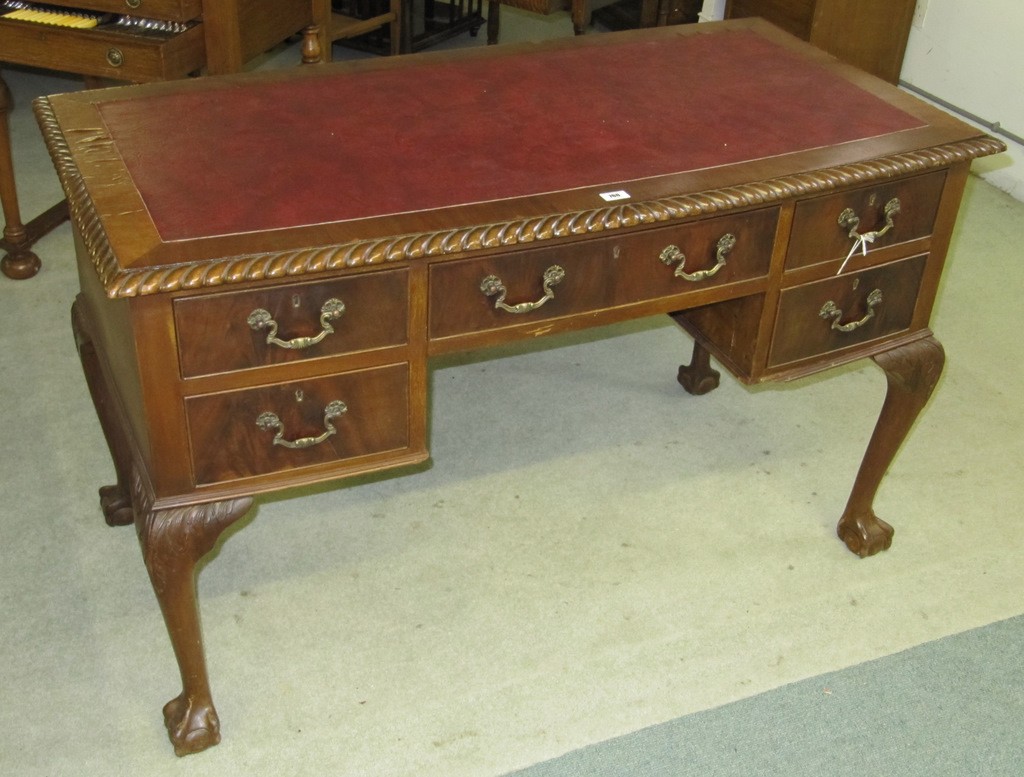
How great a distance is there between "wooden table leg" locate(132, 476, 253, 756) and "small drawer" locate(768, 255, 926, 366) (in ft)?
2.99

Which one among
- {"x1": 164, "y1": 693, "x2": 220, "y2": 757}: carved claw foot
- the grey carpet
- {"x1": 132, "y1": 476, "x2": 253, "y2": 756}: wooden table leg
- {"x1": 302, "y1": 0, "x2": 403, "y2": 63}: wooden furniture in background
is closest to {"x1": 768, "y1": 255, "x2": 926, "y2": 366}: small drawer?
the grey carpet

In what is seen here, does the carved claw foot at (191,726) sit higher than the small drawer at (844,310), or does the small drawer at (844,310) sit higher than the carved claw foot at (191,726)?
the small drawer at (844,310)

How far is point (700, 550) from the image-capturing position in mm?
2432

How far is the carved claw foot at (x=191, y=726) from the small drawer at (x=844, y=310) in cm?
107

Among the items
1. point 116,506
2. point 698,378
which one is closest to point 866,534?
point 698,378

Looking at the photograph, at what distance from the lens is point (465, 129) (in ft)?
6.56


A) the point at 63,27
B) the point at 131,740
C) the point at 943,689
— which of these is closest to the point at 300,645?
the point at 131,740

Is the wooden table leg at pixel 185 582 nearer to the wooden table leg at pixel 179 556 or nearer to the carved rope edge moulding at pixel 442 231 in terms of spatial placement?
the wooden table leg at pixel 179 556

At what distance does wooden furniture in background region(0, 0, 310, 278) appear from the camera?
288 cm

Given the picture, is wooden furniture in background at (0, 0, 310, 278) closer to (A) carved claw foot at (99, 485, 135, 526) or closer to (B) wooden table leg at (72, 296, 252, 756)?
(B) wooden table leg at (72, 296, 252, 756)

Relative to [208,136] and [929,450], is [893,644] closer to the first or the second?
[929,450]

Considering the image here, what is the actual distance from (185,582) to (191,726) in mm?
280

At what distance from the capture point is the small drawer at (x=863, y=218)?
6.46 ft

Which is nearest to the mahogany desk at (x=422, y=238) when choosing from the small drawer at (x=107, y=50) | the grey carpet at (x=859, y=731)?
the grey carpet at (x=859, y=731)
